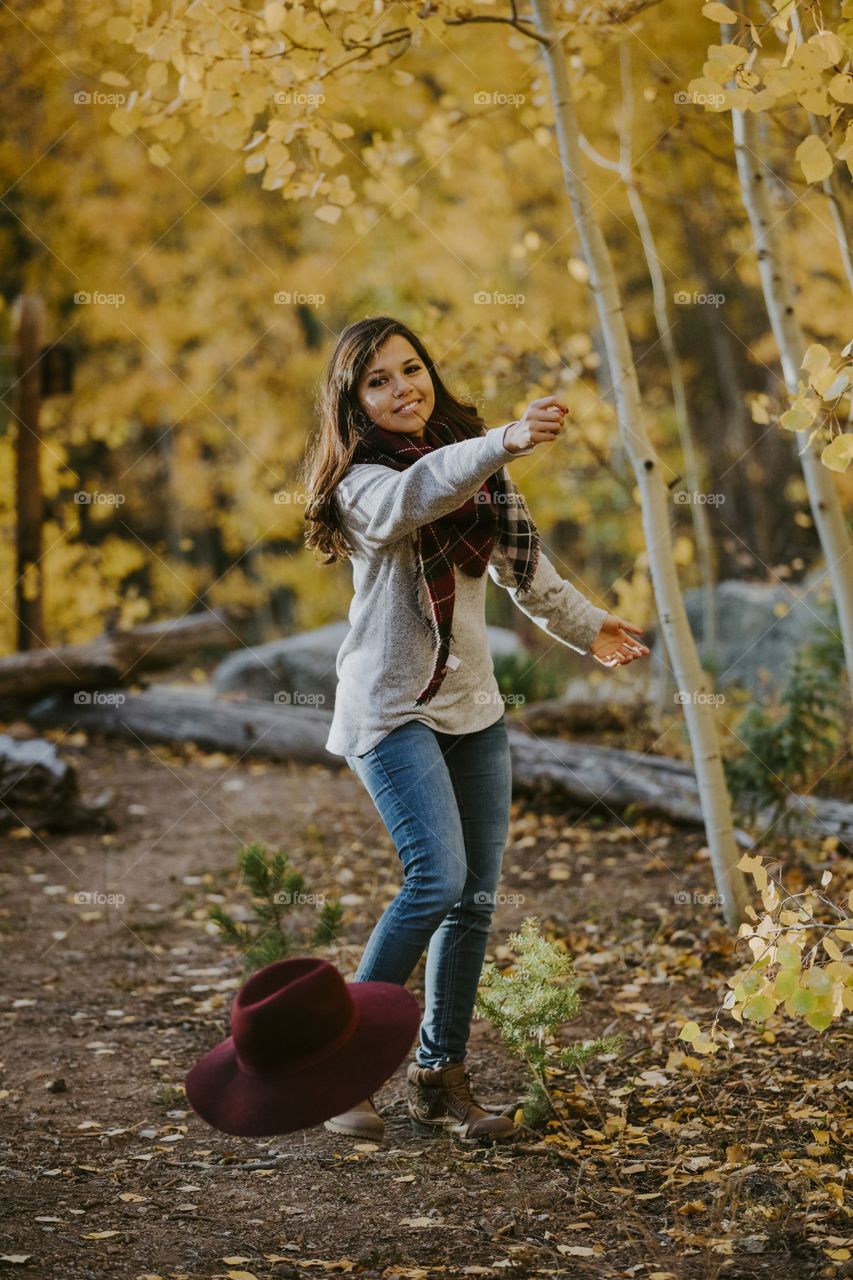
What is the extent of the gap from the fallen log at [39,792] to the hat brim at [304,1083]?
3571 mm

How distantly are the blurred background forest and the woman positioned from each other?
20.0 ft

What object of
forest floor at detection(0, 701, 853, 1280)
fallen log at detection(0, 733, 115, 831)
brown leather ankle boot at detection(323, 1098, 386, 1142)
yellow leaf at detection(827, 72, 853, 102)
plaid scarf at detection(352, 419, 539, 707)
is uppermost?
yellow leaf at detection(827, 72, 853, 102)

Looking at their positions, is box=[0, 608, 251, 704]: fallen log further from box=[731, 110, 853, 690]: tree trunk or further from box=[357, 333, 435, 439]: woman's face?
box=[357, 333, 435, 439]: woman's face

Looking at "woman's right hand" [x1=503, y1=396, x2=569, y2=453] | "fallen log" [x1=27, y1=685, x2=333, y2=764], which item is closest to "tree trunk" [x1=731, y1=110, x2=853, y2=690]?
"woman's right hand" [x1=503, y1=396, x2=569, y2=453]

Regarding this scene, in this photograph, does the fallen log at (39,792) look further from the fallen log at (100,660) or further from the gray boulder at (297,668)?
the gray boulder at (297,668)

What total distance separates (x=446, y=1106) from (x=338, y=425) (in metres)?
1.50

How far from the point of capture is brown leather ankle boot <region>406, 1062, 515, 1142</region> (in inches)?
104

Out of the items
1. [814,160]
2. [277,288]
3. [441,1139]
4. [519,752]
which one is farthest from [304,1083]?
[277,288]

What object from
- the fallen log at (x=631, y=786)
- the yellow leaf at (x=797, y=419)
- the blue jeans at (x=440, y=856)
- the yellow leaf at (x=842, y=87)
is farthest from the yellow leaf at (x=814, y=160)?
the fallen log at (x=631, y=786)

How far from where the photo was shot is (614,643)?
2.70 m

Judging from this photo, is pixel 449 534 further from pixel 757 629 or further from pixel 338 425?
pixel 757 629

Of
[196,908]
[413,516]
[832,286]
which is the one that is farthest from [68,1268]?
[832,286]

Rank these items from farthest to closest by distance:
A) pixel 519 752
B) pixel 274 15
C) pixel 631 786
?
pixel 519 752, pixel 631 786, pixel 274 15

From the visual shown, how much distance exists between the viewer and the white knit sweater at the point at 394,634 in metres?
2.35
